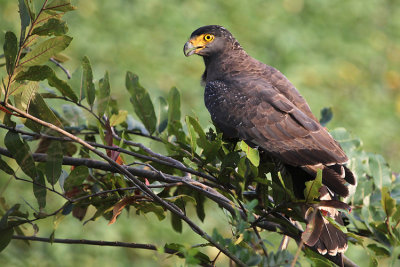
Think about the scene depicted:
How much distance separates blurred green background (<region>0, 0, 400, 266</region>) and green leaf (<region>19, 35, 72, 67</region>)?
4484 millimetres

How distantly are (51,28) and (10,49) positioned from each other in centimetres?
18

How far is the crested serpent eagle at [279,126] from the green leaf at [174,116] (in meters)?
0.38

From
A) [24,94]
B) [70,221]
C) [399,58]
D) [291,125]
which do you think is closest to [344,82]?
[399,58]

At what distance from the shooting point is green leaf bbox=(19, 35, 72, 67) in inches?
90.4

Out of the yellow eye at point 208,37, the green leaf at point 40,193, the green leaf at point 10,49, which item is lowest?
the green leaf at point 40,193

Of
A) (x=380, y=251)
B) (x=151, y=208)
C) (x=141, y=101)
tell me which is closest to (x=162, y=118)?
(x=141, y=101)

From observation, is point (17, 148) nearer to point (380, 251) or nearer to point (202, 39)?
point (380, 251)

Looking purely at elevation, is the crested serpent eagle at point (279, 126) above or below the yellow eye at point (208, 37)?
below

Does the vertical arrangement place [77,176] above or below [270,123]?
below

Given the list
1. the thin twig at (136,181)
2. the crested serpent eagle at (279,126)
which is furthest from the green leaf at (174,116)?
the thin twig at (136,181)

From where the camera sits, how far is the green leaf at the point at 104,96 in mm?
2885

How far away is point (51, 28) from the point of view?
2.34m

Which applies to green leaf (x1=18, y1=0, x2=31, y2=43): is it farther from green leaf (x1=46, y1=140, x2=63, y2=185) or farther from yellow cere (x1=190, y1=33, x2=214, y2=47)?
yellow cere (x1=190, y1=33, x2=214, y2=47)

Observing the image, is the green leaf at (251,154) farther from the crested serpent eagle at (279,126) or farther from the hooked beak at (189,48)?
the hooked beak at (189,48)
